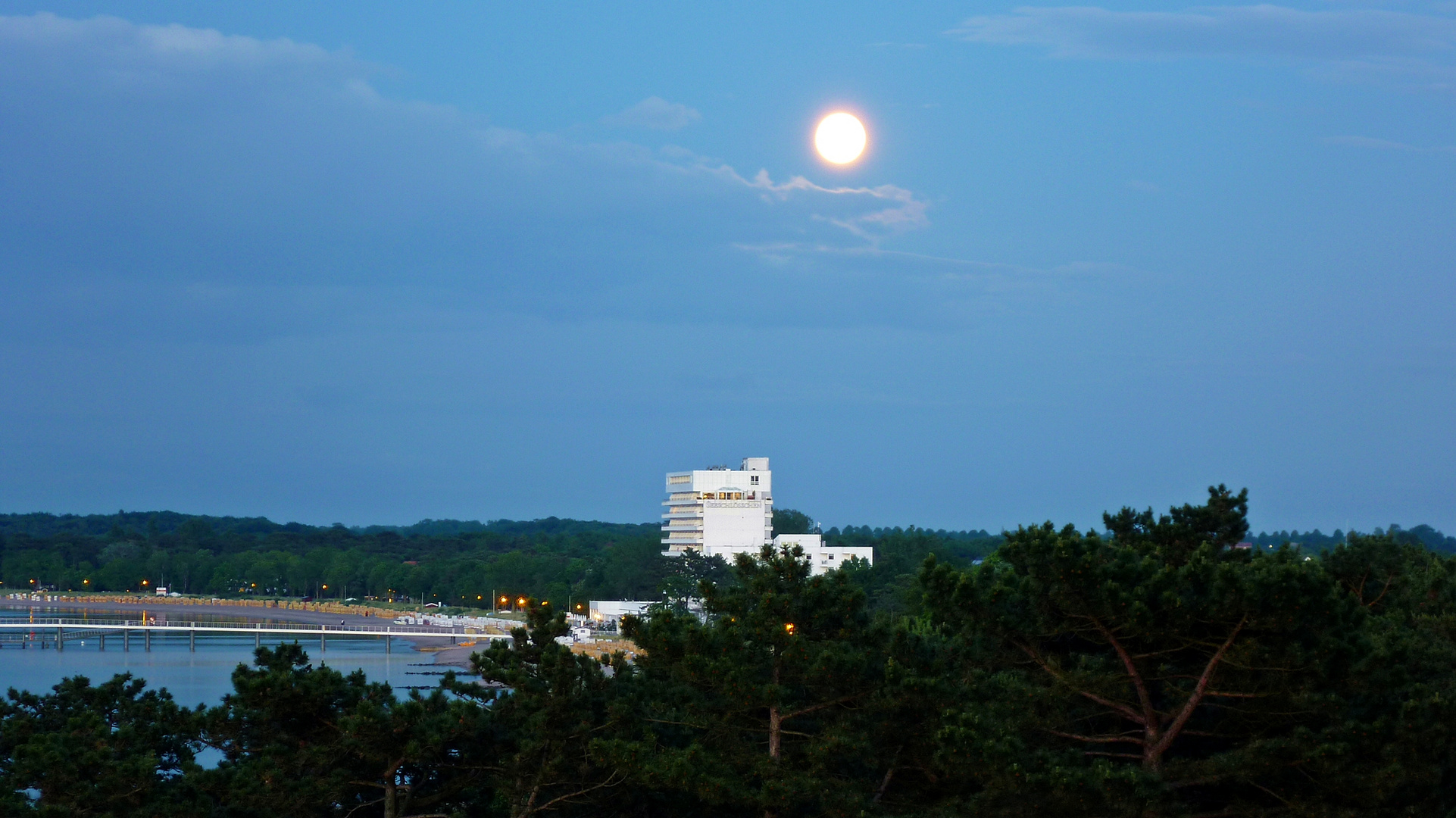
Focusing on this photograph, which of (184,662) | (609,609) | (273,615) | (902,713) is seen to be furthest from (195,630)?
(902,713)

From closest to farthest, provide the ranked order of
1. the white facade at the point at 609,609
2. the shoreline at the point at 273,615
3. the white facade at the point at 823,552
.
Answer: the shoreline at the point at 273,615 < the white facade at the point at 609,609 < the white facade at the point at 823,552

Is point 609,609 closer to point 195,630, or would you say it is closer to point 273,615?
point 195,630

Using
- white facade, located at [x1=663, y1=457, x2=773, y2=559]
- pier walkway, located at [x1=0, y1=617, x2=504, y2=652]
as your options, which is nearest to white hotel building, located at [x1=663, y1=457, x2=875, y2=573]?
white facade, located at [x1=663, y1=457, x2=773, y2=559]

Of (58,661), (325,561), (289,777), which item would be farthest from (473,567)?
(289,777)

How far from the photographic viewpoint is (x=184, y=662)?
329ft

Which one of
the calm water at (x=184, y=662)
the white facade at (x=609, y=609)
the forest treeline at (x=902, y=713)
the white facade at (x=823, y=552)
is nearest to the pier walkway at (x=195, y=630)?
the calm water at (x=184, y=662)

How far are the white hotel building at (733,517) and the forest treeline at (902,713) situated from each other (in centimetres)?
10920

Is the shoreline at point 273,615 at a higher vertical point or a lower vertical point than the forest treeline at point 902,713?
lower

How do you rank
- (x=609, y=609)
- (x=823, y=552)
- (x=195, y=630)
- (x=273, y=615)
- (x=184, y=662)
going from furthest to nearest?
(x=273, y=615) < (x=823, y=552) < (x=609, y=609) < (x=195, y=630) < (x=184, y=662)

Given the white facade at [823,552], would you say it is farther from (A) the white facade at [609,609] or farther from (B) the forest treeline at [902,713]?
(B) the forest treeline at [902,713]

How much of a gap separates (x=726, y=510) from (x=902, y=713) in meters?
112

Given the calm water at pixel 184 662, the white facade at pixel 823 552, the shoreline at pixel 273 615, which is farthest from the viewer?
the white facade at pixel 823 552

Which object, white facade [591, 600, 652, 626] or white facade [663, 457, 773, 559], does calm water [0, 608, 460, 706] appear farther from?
white facade [663, 457, 773, 559]

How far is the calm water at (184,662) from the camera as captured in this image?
267ft
